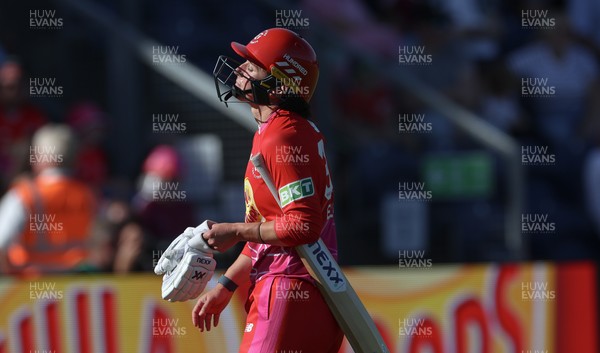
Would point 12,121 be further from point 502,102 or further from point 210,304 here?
point 210,304

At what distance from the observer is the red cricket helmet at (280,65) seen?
16.3 feet

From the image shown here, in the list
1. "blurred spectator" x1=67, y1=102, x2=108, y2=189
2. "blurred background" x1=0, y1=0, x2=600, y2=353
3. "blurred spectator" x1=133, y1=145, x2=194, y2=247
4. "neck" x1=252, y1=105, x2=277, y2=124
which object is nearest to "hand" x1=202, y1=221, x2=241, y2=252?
"neck" x1=252, y1=105, x2=277, y2=124

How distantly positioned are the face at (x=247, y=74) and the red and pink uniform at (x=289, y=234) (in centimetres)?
19

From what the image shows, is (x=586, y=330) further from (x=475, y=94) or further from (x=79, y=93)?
(x=79, y=93)

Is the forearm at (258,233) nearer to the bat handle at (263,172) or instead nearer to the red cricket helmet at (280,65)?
the bat handle at (263,172)

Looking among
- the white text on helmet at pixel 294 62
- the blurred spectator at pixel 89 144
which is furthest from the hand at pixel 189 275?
the blurred spectator at pixel 89 144

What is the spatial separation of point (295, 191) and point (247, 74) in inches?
25.8

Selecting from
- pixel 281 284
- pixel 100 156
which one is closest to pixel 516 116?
pixel 100 156

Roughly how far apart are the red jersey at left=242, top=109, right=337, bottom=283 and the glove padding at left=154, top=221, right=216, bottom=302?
22 cm

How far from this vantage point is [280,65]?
497cm

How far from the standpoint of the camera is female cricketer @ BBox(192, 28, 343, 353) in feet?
15.5

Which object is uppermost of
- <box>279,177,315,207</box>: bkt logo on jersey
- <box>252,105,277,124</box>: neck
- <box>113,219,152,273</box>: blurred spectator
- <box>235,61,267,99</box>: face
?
<box>235,61,267,99</box>: face

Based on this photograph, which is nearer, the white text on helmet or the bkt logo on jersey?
the bkt logo on jersey

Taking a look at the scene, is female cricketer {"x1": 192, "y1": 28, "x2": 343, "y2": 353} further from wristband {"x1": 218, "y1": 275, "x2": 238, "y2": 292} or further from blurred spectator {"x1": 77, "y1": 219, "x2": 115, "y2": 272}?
blurred spectator {"x1": 77, "y1": 219, "x2": 115, "y2": 272}
